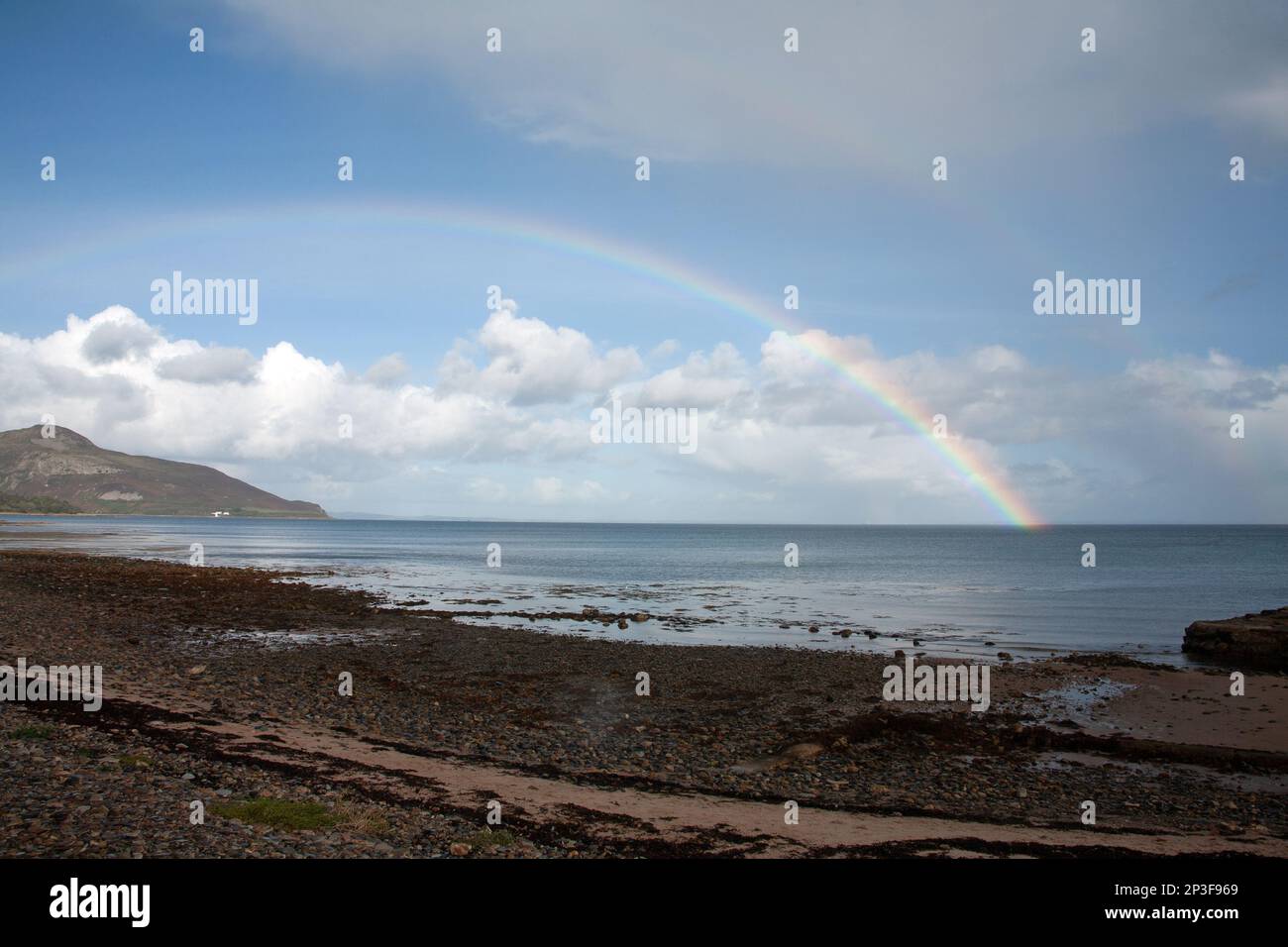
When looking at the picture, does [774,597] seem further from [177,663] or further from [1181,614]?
[177,663]

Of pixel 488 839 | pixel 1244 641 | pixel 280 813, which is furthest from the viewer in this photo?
pixel 1244 641

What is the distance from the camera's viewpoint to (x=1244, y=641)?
33.9 m

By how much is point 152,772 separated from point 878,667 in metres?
23.7

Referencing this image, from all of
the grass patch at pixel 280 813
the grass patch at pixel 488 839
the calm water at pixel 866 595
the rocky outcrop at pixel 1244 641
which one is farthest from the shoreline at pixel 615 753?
the calm water at pixel 866 595

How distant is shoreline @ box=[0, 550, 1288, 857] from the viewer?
1111 centimetres

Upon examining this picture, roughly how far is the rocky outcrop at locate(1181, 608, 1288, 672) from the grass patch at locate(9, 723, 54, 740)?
39.3 m

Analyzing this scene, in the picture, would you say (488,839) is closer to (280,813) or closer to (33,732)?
(280,813)

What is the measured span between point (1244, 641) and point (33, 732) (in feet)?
136

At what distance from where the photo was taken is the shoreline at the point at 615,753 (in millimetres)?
11109

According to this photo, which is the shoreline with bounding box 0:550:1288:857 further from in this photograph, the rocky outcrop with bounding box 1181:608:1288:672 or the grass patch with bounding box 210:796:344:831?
the rocky outcrop with bounding box 1181:608:1288:672

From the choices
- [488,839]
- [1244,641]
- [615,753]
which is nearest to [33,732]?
[488,839]

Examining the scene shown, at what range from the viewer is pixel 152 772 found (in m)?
12.6
